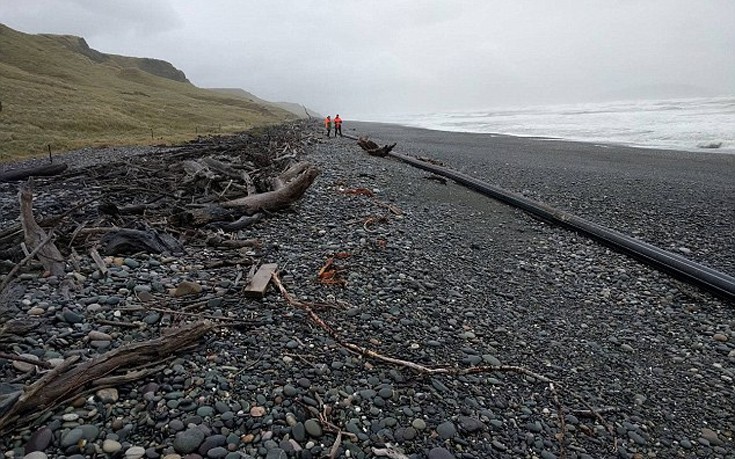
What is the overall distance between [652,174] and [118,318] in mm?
17361

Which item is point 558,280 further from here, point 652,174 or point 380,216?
point 652,174

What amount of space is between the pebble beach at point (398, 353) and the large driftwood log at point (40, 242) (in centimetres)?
22

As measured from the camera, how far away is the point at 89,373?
104 inches

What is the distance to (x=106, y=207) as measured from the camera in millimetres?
6281

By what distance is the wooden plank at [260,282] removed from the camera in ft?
13.6

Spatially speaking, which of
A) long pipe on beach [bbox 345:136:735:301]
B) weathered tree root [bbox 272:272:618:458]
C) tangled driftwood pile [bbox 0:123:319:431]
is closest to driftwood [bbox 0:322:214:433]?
tangled driftwood pile [bbox 0:123:319:431]

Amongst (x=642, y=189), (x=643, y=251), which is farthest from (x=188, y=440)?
(x=642, y=189)

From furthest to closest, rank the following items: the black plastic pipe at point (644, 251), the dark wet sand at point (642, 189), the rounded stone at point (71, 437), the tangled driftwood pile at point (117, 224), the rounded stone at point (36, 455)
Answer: the dark wet sand at point (642, 189), the black plastic pipe at point (644, 251), the tangled driftwood pile at point (117, 224), the rounded stone at point (71, 437), the rounded stone at point (36, 455)

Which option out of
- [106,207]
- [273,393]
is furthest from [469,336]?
[106,207]

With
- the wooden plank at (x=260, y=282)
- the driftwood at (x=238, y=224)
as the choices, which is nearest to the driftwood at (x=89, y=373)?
the wooden plank at (x=260, y=282)

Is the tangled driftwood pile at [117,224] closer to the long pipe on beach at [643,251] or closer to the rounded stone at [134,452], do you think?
the rounded stone at [134,452]

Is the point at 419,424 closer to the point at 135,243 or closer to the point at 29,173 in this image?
the point at 135,243

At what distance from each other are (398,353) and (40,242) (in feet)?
14.3

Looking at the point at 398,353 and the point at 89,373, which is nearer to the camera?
the point at 89,373
